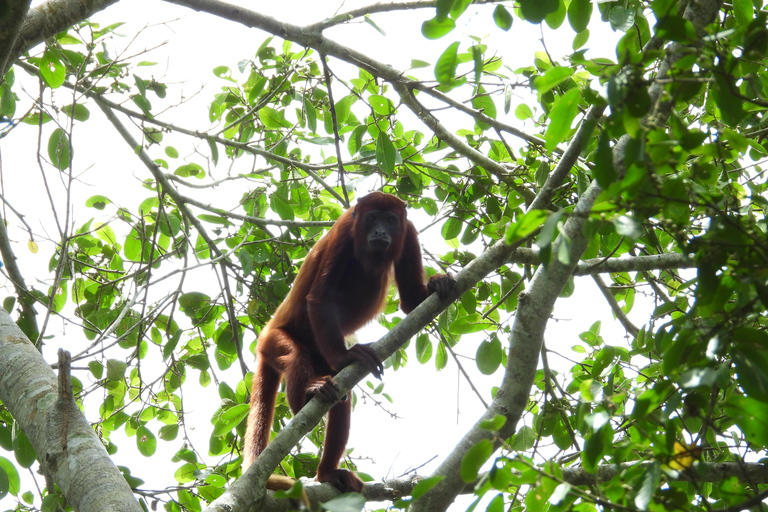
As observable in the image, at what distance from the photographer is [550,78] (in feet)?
5.10

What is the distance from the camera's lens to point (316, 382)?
13.3 feet

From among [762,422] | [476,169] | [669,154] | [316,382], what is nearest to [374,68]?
[476,169]

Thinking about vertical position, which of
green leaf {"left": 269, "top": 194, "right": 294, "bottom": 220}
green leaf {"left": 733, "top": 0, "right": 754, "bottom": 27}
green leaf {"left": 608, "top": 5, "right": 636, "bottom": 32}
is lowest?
green leaf {"left": 269, "top": 194, "right": 294, "bottom": 220}

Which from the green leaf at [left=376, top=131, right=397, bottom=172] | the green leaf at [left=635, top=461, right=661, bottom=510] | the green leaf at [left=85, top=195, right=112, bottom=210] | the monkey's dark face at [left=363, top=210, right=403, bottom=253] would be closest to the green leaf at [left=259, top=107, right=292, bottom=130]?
the monkey's dark face at [left=363, top=210, right=403, bottom=253]

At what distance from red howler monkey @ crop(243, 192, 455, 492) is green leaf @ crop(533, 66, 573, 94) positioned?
2335 mm

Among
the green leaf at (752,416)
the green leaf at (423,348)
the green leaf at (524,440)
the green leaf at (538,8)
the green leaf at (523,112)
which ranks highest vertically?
the green leaf at (523,112)

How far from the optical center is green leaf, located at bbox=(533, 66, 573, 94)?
5.05ft

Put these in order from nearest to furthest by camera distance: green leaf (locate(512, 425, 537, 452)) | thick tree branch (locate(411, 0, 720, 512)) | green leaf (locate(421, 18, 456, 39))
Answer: green leaf (locate(421, 18, 456, 39))
thick tree branch (locate(411, 0, 720, 512))
green leaf (locate(512, 425, 537, 452))

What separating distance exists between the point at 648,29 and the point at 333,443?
309 cm

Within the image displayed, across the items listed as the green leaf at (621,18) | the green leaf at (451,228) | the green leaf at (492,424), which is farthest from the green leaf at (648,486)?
the green leaf at (451,228)

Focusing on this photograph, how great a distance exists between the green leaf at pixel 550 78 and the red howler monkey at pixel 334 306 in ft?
7.66

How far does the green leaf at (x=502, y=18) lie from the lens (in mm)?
2359

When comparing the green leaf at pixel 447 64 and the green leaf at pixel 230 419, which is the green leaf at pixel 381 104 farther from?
the green leaf at pixel 230 419

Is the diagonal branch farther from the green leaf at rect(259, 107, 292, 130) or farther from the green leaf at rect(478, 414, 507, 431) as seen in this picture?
the green leaf at rect(478, 414, 507, 431)
